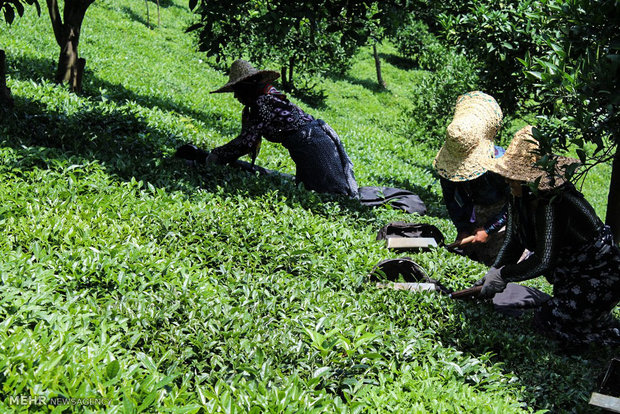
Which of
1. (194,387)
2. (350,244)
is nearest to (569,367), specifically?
(350,244)

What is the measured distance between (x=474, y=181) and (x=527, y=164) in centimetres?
183

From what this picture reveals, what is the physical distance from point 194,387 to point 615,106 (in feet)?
11.3

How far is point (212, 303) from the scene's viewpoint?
12.9 ft

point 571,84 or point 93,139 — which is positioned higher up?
point 571,84

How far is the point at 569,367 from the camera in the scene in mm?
4059

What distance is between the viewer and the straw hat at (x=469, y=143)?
5844 mm

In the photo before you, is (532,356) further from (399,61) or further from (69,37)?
(399,61)

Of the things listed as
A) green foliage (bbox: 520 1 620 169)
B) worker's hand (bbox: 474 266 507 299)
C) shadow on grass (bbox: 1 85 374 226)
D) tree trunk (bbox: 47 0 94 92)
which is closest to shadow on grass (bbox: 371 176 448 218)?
shadow on grass (bbox: 1 85 374 226)

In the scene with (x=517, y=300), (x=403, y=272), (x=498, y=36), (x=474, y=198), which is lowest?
(x=517, y=300)

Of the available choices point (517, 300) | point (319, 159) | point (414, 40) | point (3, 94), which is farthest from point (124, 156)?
point (414, 40)

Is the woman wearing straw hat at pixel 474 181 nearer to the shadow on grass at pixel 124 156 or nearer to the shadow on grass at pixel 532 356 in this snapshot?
the shadow on grass at pixel 124 156

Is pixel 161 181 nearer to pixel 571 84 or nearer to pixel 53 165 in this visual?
pixel 53 165

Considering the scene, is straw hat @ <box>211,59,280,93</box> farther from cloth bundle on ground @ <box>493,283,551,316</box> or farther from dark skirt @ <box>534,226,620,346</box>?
dark skirt @ <box>534,226,620,346</box>

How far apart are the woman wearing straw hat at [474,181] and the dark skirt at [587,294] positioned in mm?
1473
